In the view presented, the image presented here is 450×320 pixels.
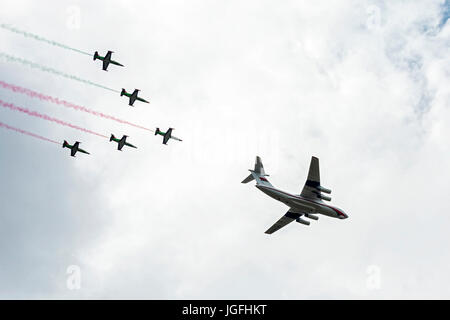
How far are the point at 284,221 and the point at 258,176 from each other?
11734 millimetres

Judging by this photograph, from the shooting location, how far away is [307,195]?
7912 cm

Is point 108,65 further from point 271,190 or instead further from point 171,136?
point 271,190

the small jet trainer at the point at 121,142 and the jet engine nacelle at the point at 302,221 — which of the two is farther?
the jet engine nacelle at the point at 302,221

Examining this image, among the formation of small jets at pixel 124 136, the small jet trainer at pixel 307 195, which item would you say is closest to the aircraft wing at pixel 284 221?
the small jet trainer at pixel 307 195

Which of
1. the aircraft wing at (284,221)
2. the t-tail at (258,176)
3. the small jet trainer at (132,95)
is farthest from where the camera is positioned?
the aircraft wing at (284,221)

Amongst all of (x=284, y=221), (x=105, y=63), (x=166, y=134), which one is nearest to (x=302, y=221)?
(x=284, y=221)

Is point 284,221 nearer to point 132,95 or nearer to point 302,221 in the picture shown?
A: point 302,221

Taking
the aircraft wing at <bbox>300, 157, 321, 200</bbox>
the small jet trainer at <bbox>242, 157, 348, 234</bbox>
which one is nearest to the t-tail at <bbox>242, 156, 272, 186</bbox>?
the small jet trainer at <bbox>242, 157, 348, 234</bbox>

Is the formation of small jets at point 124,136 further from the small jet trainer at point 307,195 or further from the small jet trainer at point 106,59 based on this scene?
the small jet trainer at point 307,195

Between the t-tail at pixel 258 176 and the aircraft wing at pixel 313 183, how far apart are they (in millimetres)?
5442

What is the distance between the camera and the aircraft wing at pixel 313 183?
76.9 m
